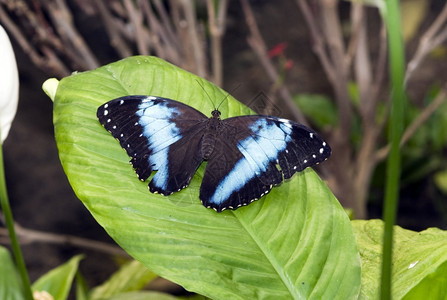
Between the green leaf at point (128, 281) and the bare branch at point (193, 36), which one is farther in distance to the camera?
the bare branch at point (193, 36)

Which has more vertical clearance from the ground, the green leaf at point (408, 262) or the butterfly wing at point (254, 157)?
the butterfly wing at point (254, 157)

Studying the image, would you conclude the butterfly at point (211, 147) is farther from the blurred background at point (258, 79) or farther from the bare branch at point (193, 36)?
the bare branch at point (193, 36)

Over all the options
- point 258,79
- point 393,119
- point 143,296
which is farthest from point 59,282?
point 258,79

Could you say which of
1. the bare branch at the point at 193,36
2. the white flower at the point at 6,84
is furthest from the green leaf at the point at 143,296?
the bare branch at the point at 193,36

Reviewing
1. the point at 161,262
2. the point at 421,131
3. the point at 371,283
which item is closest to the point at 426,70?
the point at 421,131

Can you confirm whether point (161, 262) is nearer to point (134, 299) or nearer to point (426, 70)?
point (134, 299)

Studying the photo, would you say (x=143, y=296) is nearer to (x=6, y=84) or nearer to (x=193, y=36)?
(x=6, y=84)

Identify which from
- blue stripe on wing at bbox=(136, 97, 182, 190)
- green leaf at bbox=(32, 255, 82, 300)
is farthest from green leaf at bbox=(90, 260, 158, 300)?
blue stripe on wing at bbox=(136, 97, 182, 190)
